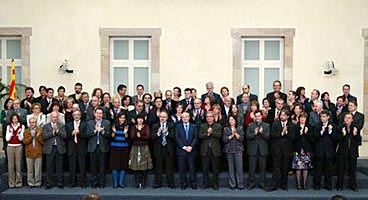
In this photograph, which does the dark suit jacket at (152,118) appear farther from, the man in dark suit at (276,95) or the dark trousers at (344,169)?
the dark trousers at (344,169)

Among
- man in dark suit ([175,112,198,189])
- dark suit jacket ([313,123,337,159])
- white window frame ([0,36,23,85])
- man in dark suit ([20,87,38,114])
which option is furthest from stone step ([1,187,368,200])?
white window frame ([0,36,23,85])

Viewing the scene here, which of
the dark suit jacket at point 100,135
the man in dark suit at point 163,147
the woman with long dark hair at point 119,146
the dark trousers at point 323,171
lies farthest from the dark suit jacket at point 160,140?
the dark trousers at point 323,171

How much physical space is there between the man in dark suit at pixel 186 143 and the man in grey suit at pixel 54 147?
2.26 metres

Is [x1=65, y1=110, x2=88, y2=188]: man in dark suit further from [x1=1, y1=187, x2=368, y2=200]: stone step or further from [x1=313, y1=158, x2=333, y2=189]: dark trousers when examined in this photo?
[x1=313, y1=158, x2=333, y2=189]: dark trousers

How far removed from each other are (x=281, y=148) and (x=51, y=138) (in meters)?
4.50

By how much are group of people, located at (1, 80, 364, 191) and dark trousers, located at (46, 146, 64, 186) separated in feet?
0.06

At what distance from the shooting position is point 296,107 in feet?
34.1

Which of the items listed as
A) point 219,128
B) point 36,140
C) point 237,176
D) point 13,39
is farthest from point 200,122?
point 13,39

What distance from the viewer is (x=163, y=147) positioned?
10.7 m

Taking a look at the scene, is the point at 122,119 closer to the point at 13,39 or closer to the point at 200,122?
the point at 200,122

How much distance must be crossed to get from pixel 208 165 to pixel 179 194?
2.82 ft

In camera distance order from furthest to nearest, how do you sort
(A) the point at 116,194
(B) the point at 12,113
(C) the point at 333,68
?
1. (C) the point at 333,68
2. (B) the point at 12,113
3. (A) the point at 116,194

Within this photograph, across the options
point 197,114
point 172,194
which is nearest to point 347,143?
point 197,114

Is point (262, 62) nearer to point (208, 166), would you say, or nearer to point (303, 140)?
point (303, 140)
